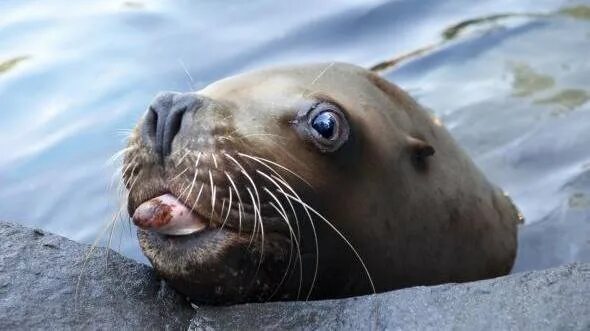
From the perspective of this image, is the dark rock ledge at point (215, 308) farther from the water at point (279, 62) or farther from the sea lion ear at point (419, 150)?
the water at point (279, 62)

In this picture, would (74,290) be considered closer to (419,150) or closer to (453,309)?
(453,309)

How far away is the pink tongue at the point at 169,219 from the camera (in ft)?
11.0

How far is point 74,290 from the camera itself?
3.39 meters

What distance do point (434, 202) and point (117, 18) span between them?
5138 millimetres

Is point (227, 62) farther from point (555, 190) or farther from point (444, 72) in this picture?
point (555, 190)

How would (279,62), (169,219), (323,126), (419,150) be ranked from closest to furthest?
(169,219)
(323,126)
(419,150)
(279,62)

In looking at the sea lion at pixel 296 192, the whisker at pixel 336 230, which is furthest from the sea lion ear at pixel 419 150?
the whisker at pixel 336 230

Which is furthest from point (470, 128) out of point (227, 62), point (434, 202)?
point (434, 202)

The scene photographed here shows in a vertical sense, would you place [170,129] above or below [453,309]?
above

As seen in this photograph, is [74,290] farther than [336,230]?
No

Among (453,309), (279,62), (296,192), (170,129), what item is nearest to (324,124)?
(296,192)

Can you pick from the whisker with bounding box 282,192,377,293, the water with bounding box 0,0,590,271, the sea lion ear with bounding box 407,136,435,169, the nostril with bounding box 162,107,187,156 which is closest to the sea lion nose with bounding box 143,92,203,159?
the nostril with bounding box 162,107,187,156

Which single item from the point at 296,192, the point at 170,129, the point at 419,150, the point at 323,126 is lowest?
the point at 419,150

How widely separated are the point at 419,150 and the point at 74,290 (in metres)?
1.41
